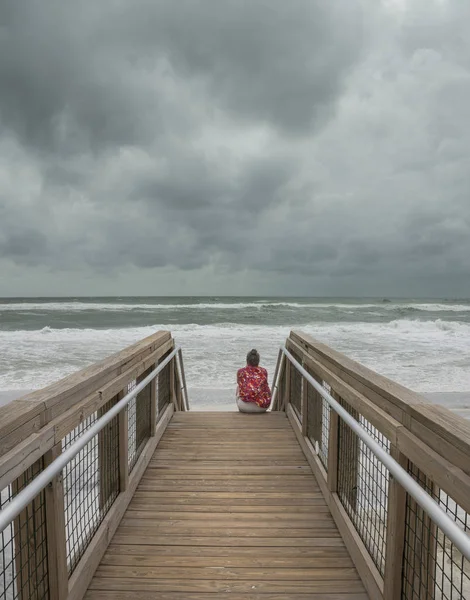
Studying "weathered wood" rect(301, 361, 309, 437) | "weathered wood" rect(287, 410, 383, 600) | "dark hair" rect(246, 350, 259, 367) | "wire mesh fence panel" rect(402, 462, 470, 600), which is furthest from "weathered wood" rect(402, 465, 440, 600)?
"dark hair" rect(246, 350, 259, 367)

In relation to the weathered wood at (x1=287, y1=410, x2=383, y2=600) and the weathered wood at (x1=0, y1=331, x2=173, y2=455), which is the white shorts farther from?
the weathered wood at (x1=0, y1=331, x2=173, y2=455)

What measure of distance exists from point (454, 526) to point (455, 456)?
25 cm

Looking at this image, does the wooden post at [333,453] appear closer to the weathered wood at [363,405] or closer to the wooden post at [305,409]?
the weathered wood at [363,405]

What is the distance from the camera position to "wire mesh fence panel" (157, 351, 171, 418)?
4.84 m

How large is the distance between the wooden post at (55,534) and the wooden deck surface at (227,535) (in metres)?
0.41

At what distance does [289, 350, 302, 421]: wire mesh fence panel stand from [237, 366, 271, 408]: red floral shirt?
0.38 metres

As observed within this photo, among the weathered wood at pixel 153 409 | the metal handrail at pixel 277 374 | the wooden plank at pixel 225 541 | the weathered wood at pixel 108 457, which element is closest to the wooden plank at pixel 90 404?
the weathered wood at pixel 108 457

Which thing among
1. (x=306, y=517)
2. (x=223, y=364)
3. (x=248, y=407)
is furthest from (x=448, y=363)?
(x=306, y=517)

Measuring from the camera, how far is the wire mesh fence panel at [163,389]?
4840 mm

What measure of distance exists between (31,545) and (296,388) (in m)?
3.79

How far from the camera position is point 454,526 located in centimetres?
124

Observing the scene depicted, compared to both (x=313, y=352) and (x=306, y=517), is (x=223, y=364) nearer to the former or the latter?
(x=313, y=352)

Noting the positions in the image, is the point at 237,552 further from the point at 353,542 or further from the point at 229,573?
the point at 353,542

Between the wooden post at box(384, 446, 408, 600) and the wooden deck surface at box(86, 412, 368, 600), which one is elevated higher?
the wooden post at box(384, 446, 408, 600)
